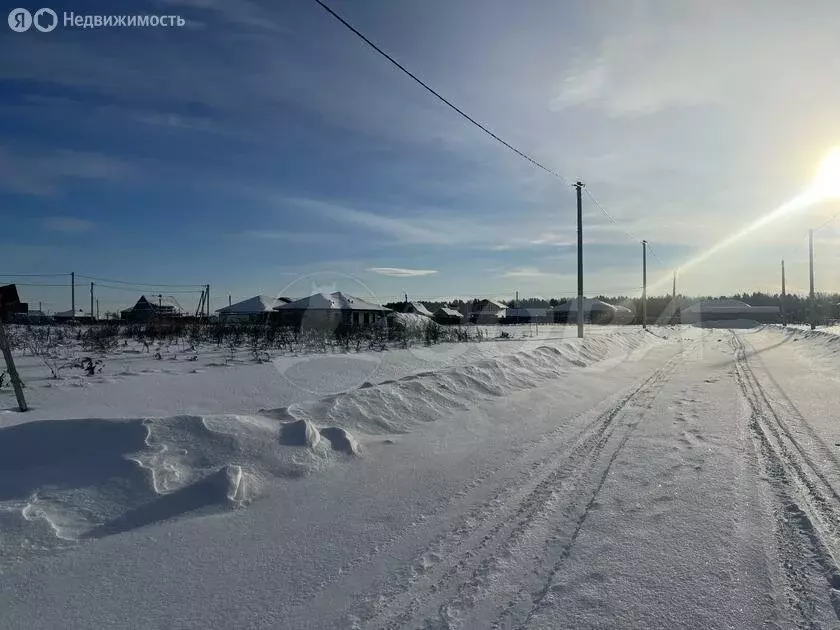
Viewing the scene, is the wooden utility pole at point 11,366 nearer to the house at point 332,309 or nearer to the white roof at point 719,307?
the house at point 332,309

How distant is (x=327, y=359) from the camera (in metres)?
15.3

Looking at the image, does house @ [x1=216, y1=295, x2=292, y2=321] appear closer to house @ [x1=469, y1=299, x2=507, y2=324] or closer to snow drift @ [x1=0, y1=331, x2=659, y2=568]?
house @ [x1=469, y1=299, x2=507, y2=324]

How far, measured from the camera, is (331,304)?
134 ft

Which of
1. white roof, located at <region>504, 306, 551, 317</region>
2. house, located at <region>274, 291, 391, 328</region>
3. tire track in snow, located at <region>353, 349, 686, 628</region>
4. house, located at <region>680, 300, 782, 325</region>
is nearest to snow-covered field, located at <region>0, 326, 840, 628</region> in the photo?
tire track in snow, located at <region>353, 349, 686, 628</region>

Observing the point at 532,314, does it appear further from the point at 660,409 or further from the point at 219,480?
the point at 219,480

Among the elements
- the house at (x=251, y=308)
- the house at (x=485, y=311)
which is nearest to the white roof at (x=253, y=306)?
the house at (x=251, y=308)

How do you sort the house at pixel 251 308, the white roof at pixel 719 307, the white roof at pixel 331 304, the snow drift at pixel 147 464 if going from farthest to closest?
1. the white roof at pixel 719 307
2. the house at pixel 251 308
3. the white roof at pixel 331 304
4. the snow drift at pixel 147 464

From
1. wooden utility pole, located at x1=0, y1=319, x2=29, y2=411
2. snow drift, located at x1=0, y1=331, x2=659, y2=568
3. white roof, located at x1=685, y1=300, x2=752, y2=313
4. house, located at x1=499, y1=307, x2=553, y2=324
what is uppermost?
white roof, located at x1=685, y1=300, x2=752, y2=313

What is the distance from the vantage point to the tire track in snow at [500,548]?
10.6 ft

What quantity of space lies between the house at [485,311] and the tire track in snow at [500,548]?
233ft

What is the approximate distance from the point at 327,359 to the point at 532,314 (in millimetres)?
75682

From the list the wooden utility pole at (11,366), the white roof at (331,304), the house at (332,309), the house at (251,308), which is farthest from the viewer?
the house at (251,308)

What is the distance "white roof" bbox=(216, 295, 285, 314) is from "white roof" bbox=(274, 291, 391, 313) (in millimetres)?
7174

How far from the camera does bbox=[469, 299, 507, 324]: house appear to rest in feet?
267
